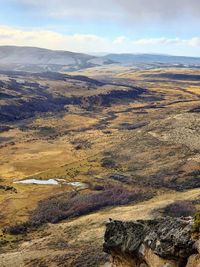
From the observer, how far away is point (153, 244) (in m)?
24.7

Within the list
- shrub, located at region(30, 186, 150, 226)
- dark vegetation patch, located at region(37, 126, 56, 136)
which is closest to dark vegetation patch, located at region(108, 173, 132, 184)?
→ shrub, located at region(30, 186, 150, 226)

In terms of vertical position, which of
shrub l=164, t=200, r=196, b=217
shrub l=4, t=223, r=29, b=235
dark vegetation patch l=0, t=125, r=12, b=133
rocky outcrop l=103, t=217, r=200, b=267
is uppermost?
rocky outcrop l=103, t=217, r=200, b=267

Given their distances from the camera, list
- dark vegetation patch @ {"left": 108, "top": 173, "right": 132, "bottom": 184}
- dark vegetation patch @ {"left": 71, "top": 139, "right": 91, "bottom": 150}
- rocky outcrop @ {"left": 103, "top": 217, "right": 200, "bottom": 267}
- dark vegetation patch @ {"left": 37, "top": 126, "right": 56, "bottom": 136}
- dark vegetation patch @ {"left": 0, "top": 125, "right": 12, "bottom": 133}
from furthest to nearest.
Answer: dark vegetation patch @ {"left": 0, "top": 125, "right": 12, "bottom": 133} < dark vegetation patch @ {"left": 37, "top": 126, "right": 56, "bottom": 136} < dark vegetation patch @ {"left": 71, "top": 139, "right": 91, "bottom": 150} < dark vegetation patch @ {"left": 108, "top": 173, "right": 132, "bottom": 184} < rocky outcrop @ {"left": 103, "top": 217, "right": 200, "bottom": 267}

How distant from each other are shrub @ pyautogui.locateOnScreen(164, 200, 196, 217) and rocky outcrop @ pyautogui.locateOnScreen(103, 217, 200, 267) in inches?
890

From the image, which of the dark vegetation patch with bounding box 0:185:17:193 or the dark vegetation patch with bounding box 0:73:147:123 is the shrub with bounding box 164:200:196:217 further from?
the dark vegetation patch with bounding box 0:73:147:123

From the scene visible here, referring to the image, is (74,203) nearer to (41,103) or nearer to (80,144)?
(80,144)

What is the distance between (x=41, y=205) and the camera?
2383 inches

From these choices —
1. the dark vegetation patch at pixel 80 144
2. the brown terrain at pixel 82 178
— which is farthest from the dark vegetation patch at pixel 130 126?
the dark vegetation patch at pixel 80 144

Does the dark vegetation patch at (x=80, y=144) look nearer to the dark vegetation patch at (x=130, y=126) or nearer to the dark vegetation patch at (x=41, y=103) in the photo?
the dark vegetation patch at (x=130, y=126)

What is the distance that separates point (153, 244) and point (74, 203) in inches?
1431

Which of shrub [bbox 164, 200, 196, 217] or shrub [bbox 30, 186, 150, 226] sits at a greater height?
shrub [bbox 164, 200, 196, 217]

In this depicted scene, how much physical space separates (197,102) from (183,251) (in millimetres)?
163595

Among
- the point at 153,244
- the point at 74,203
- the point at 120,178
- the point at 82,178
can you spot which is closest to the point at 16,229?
the point at 74,203

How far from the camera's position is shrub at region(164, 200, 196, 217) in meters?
49.3
